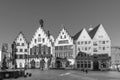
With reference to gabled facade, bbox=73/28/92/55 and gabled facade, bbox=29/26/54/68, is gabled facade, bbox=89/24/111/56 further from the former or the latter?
gabled facade, bbox=29/26/54/68

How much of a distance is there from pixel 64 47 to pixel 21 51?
2237 centimetres

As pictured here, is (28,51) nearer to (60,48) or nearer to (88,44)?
(60,48)

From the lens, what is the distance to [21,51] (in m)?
85.7

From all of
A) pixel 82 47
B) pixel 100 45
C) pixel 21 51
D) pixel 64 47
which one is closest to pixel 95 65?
pixel 100 45

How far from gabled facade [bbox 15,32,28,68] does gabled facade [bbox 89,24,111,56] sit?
33.0m

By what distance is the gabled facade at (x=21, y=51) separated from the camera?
85.1 meters

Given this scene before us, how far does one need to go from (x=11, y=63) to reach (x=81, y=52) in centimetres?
3577

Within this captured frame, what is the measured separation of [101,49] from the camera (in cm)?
7575

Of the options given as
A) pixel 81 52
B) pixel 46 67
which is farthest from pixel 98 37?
pixel 46 67

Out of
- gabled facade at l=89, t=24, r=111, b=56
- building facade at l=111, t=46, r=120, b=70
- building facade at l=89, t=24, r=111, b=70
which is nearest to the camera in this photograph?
building facade at l=89, t=24, r=111, b=70

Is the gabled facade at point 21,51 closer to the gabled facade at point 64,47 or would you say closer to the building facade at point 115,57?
the gabled facade at point 64,47

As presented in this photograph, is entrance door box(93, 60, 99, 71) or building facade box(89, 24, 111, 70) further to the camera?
building facade box(89, 24, 111, 70)

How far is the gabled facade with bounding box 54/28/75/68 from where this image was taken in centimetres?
7750

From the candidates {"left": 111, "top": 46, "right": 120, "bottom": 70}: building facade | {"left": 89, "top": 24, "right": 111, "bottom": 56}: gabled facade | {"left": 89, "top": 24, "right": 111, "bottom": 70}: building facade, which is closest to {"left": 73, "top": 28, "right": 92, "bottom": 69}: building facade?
{"left": 89, "top": 24, "right": 111, "bottom": 70}: building facade
